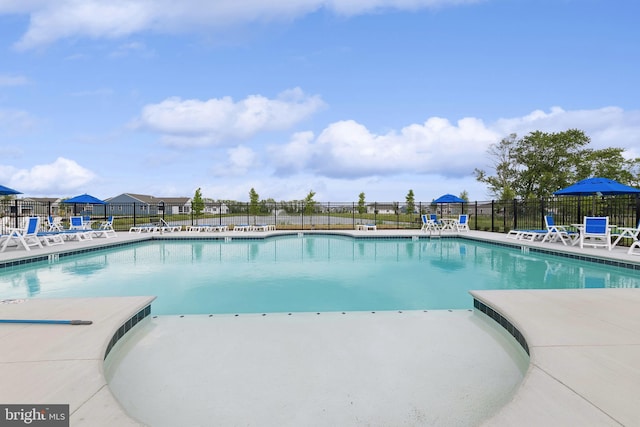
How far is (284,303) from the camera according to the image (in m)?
4.43

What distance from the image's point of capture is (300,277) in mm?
6199

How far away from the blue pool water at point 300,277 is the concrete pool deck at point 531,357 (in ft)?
4.05

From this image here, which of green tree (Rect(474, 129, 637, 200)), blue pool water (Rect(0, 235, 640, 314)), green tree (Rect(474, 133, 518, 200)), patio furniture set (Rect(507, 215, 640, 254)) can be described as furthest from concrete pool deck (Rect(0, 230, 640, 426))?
green tree (Rect(474, 133, 518, 200))

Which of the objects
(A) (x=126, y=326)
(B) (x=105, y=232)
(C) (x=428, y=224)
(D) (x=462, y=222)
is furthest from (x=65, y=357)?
(D) (x=462, y=222)

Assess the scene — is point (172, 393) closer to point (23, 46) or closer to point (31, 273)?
point (31, 273)

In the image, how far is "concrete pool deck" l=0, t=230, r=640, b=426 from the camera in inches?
61.7

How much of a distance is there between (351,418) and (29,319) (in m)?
2.88

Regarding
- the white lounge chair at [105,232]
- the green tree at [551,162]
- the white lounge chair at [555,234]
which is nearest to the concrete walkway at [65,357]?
the white lounge chair at [105,232]

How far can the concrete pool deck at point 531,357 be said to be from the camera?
5.14 feet

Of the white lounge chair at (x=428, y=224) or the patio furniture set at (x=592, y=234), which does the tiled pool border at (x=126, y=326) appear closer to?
the patio furniture set at (x=592, y=234)

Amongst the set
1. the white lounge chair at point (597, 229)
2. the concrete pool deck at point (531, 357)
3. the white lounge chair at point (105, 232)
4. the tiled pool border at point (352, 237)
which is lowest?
the tiled pool border at point (352, 237)

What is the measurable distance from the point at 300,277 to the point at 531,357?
4.42m

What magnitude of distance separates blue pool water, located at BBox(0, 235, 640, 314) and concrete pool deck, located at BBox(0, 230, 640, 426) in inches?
48.6

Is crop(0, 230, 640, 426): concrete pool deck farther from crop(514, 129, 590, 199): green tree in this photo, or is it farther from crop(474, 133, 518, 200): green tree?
crop(474, 133, 518, 200): green tree
